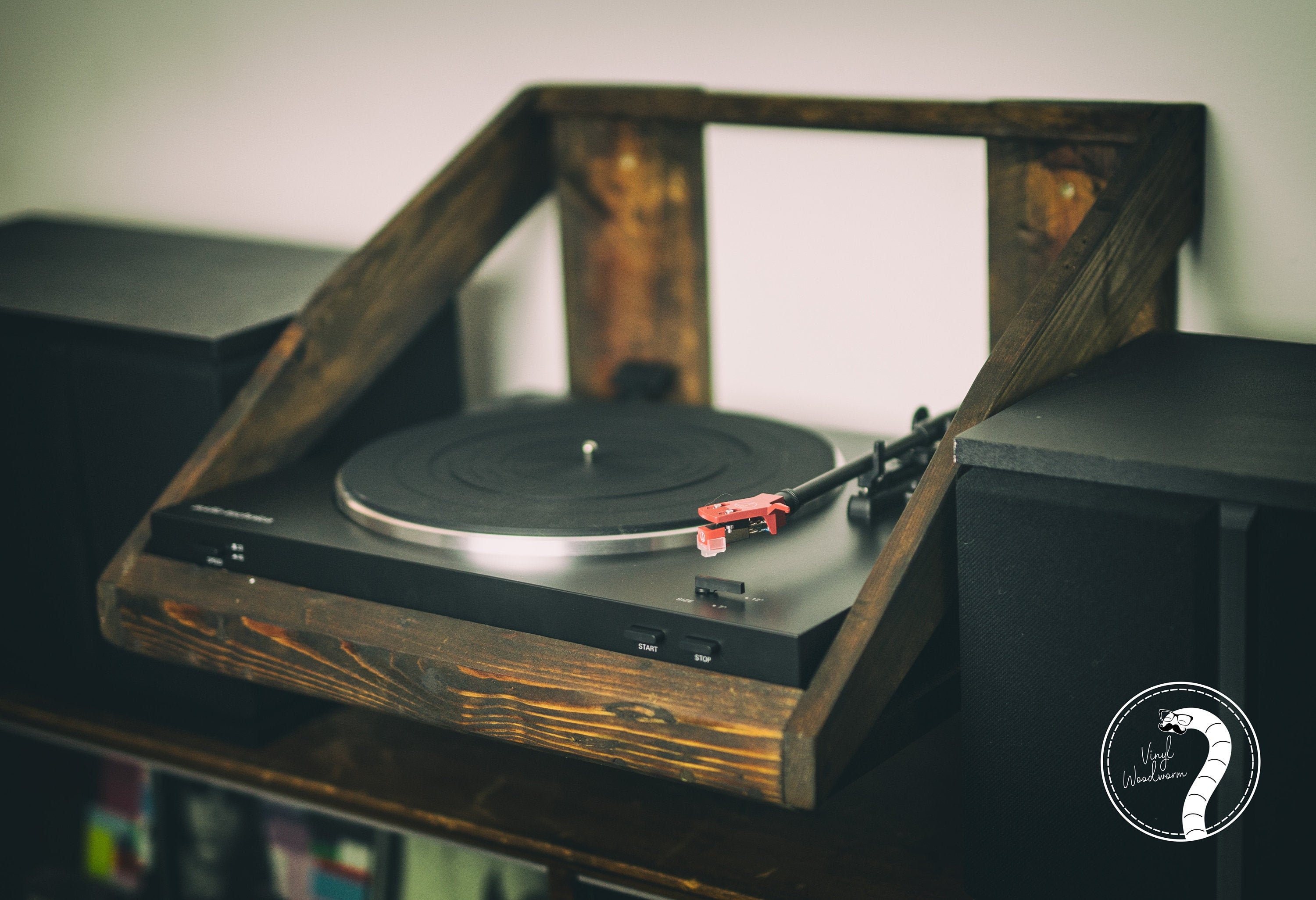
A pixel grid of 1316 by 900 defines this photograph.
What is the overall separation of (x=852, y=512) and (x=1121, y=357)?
25 cm

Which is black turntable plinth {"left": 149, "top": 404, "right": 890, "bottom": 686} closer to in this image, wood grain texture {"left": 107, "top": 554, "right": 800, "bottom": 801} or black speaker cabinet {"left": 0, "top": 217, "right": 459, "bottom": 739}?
wood grain texture {"left": 107, "top": 554, "right": 800, "bottom": 801}

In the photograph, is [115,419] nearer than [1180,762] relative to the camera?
No

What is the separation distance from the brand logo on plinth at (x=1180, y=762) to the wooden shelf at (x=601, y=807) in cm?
24

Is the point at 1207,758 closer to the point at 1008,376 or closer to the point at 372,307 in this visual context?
the point at 1008,376

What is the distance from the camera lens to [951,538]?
1032 mm

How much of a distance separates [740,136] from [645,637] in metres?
0.69

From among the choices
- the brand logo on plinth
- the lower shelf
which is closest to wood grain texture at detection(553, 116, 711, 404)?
the lower shelf

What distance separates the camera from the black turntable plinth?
1.03 m

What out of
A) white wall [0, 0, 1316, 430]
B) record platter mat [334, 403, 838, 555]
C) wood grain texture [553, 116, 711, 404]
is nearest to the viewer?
record platter mat [334, 403, 838, 555]

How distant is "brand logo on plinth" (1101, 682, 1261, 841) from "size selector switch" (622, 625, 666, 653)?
0.99 ft

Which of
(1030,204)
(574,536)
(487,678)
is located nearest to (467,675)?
(487,678)

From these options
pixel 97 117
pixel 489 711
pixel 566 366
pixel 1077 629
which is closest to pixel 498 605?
pixel 489 711

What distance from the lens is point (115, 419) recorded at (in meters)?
1.45

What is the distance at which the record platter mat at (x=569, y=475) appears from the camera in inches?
45.0
